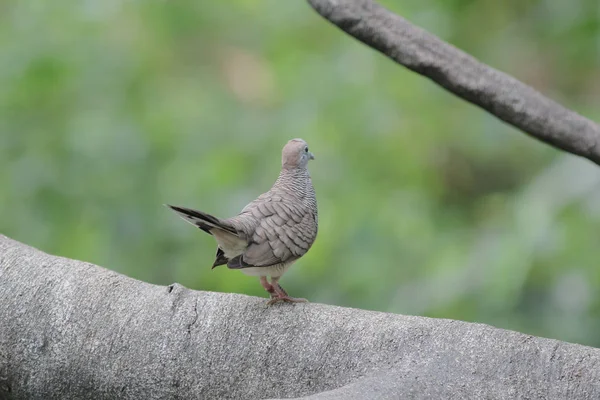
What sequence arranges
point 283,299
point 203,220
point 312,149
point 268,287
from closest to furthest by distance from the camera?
point 203,220 < point 283,299 < point 268,287 < point 312,149

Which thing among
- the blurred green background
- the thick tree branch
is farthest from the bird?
the blurred green background

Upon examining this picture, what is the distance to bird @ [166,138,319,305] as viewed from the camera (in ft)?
5.57

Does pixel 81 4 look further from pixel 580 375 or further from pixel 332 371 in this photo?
pixel 580 375

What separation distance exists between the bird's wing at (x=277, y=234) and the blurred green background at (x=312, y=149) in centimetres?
124

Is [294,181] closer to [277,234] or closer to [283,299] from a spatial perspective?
[277,234]

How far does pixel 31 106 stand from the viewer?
367 centimetres

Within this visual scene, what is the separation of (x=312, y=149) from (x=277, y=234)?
1617 mm

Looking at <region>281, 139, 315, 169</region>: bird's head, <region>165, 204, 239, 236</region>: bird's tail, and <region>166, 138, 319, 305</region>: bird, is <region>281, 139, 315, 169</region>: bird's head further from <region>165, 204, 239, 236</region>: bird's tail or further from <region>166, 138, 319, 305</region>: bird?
<region>165, 204, 239, 236</region>: bird's tail

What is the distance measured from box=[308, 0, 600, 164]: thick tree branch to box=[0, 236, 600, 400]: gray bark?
0.66 meters

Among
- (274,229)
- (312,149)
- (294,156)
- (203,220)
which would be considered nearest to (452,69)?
(294,156)

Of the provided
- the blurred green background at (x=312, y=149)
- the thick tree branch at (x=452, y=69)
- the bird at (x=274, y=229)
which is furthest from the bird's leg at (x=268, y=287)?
the blurred green background at (x=312, y=149)

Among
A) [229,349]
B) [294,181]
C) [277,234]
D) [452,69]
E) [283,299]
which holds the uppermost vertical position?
[452,69]

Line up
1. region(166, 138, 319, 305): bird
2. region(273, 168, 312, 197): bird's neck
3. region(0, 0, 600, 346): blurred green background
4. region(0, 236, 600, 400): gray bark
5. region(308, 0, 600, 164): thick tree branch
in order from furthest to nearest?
region(0, 0, 600, 346): blurred green background
region(308, 0, 600, 164): thick tree branch
region(273, 168, 312, 197): bird's neck
region(166, 138, 319, 305): bird
region(0, 236, 600, 400): gray bark

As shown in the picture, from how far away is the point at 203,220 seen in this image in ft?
5.26
